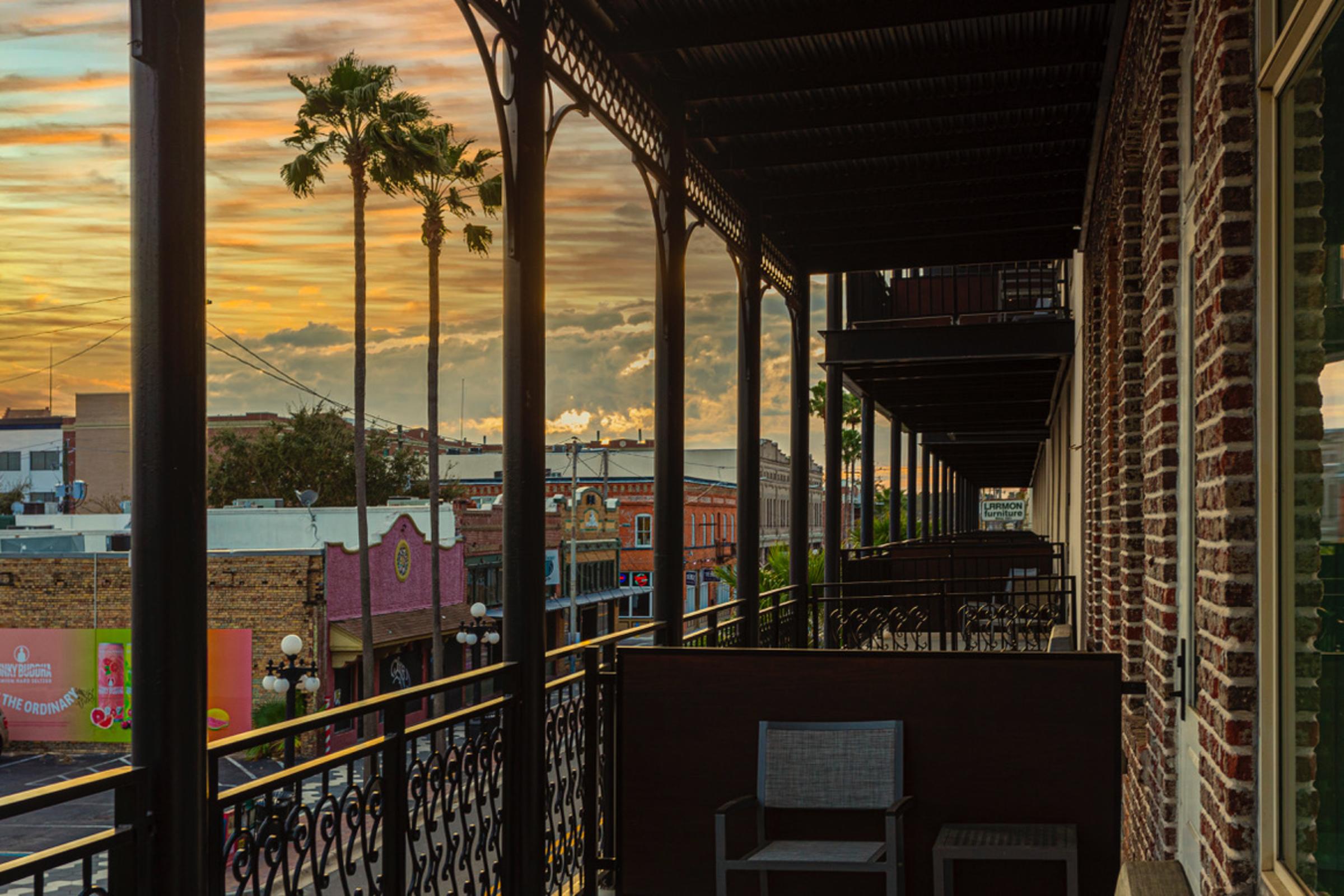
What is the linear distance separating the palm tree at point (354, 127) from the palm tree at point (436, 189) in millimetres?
359

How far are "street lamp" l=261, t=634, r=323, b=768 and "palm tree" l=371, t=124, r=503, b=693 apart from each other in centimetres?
592

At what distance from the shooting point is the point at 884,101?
7723 millimetres

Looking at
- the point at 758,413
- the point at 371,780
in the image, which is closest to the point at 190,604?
the point at 371,780

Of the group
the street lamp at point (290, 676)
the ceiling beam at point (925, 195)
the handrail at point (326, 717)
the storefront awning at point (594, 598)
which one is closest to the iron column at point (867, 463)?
the ceiling beam at point (925, 195)

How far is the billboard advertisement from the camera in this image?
40.0 m

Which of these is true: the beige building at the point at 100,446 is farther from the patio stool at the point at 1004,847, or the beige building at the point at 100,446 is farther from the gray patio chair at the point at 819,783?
the patio stool at the point at 1004,847

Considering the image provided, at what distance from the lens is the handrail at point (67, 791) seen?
97.1 inches

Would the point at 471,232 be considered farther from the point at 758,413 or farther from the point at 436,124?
the point at 758,413

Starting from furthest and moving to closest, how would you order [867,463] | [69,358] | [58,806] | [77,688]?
[69,358]
[77,688]
[58,806]
[867,463]

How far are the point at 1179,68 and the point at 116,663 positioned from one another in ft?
141

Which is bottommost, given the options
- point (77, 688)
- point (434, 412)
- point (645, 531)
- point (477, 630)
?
point (77, 688)

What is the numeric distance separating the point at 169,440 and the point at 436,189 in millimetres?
29280

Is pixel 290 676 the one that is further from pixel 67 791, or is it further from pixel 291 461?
pixel 291 461

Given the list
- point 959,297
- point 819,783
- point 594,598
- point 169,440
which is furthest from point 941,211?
point 594,598
